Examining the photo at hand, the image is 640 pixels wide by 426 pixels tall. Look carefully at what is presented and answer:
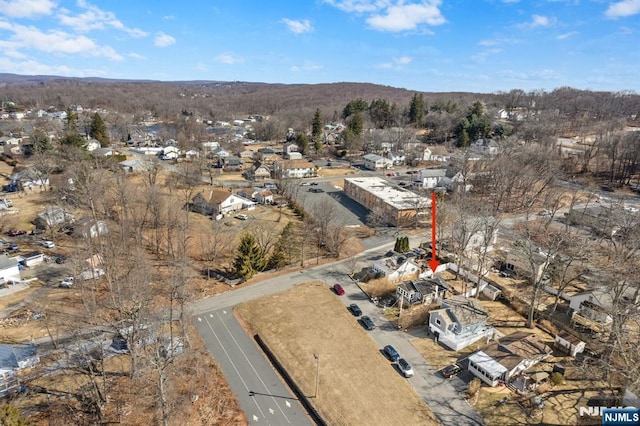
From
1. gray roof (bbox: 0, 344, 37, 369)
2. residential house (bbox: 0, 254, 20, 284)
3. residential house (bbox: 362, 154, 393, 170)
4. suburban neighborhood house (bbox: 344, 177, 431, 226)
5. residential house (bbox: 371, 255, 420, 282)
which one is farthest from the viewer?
residential house (bbox: 362, 154, 393, 170)

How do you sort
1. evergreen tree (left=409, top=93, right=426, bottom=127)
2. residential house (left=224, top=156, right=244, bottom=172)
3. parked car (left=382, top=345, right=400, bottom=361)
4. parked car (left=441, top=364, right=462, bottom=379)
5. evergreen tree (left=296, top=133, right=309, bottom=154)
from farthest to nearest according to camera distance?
1. evergreen tree (left=409, top=93, right=426, bottom=127)
2. evergreen tree (left=296, top=133, right=309, bottom=154)
3. residential house (left=224, top=156, right=244, bottom=172)
4. parked car (left=382, top=345, right=400, bottom=361)
5. parked car (left=441, top=364, right=462, bottom=379)

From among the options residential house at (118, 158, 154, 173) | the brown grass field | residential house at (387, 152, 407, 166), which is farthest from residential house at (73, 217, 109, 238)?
residential house at (387, 152, 407, 166)

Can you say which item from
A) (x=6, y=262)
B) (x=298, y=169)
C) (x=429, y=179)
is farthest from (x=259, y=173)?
(x=6, y=262)

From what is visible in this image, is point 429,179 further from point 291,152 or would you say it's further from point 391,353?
point 391,353

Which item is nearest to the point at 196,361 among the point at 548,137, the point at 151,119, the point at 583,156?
the point at 583,156

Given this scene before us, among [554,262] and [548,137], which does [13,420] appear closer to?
[554,262]

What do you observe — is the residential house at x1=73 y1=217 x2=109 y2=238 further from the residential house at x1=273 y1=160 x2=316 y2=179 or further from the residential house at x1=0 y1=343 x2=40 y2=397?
the residential house at x1=273 y1=160 x2=316 y2=179

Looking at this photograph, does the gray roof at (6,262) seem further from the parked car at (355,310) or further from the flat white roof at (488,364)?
the flat white roof at (488,364)
